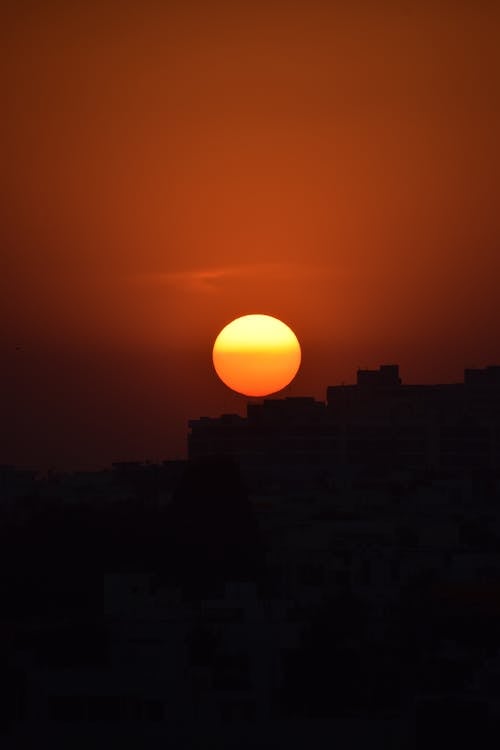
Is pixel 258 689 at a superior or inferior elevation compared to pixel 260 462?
inferior

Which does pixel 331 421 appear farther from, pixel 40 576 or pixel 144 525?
pixel 40 576

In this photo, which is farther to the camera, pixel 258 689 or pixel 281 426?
pixel 281 426

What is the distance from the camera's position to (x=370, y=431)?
7150 cm

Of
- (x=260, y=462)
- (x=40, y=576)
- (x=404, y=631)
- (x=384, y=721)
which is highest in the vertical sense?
(x=260, y=462)

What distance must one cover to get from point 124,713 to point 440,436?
176 feet

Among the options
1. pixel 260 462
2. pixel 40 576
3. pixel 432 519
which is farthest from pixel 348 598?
pixel 260 462

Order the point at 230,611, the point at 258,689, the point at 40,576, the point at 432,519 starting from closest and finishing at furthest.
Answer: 1. the point at 258,689
2. the point at 230,611
3. the point at 40,576
4. the point at 432,519

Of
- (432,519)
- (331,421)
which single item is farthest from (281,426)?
(432,519)

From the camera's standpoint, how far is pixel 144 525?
1287 inches

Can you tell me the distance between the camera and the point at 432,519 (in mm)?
36188

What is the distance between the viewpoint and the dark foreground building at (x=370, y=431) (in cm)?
7075

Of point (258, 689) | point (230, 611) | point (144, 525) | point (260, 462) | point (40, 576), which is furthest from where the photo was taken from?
point (260, 462)

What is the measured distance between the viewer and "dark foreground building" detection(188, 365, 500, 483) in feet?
232

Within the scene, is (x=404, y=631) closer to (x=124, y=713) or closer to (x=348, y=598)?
(x=348, y=598)
